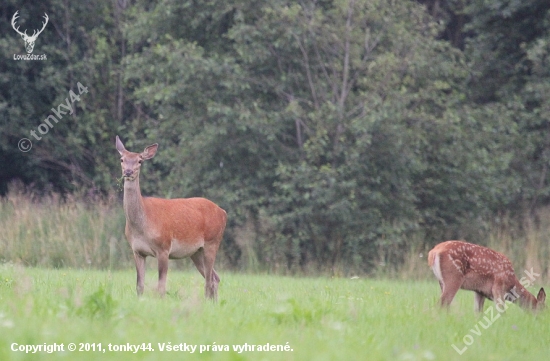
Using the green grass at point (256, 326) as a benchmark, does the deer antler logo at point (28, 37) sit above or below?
above

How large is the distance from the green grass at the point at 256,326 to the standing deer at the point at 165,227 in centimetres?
68

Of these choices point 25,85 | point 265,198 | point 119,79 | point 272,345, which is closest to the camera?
point 272,345

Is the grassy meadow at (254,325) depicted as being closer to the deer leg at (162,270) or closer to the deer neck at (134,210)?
the deer leg at (162,270)

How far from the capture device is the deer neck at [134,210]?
34.8 ft

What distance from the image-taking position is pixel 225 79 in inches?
770

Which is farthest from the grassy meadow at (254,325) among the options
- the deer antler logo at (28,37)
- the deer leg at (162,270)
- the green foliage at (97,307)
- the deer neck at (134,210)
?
the deer antler logo at (28,37)

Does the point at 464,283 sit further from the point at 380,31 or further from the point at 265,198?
the point at 380,31

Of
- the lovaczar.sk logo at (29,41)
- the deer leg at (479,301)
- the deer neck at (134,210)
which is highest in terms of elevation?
the lovaczar.sk logo at (29,41)

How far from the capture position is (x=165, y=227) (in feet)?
35.8

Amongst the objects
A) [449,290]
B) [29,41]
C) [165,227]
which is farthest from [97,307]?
[29,41]

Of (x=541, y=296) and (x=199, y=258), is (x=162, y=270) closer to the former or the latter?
(x=199, y=258)

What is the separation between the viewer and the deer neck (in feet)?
34.8

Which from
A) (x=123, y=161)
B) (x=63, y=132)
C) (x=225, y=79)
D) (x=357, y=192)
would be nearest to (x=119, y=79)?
(x=63, y=132)

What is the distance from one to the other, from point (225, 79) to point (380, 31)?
11.6 ft
